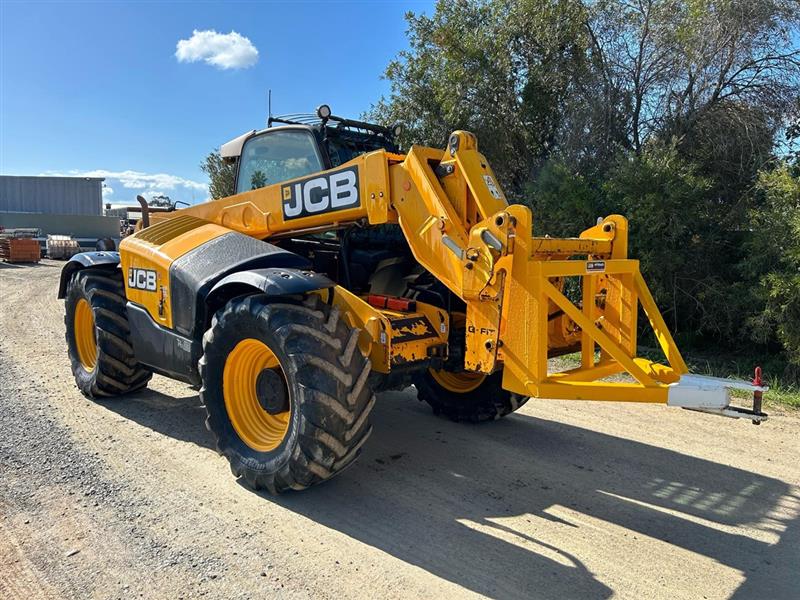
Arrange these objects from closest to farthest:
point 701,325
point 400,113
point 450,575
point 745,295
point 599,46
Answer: point 450,575 → point 745,295 → point 701,325 → point 599,46 → point 400,113

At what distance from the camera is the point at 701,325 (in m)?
8.54

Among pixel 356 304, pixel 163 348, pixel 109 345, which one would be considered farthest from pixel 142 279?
pixel 356 304

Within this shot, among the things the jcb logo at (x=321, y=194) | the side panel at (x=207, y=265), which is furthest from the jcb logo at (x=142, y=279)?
the jcb logo at (x=321, y=194)

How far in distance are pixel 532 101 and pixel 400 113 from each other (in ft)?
10.1

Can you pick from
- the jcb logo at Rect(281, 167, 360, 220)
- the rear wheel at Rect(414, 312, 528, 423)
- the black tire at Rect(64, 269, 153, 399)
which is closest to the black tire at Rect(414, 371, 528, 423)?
the rear wheel at Rect(414, 312, 528, 423)

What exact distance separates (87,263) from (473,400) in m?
4.24

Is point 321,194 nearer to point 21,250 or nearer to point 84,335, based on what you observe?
point 84,335

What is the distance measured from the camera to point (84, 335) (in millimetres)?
6523

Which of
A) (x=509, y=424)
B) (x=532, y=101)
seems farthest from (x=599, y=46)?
(x=509, y=424)

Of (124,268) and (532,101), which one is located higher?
(532,101)

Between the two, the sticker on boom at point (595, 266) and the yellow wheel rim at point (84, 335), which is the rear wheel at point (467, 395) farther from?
the yellow wheel rim at point (84, 335)

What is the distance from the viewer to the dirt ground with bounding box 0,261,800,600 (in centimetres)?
303

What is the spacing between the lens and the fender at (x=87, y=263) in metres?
6.12

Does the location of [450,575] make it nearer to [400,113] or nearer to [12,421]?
[12,421]
